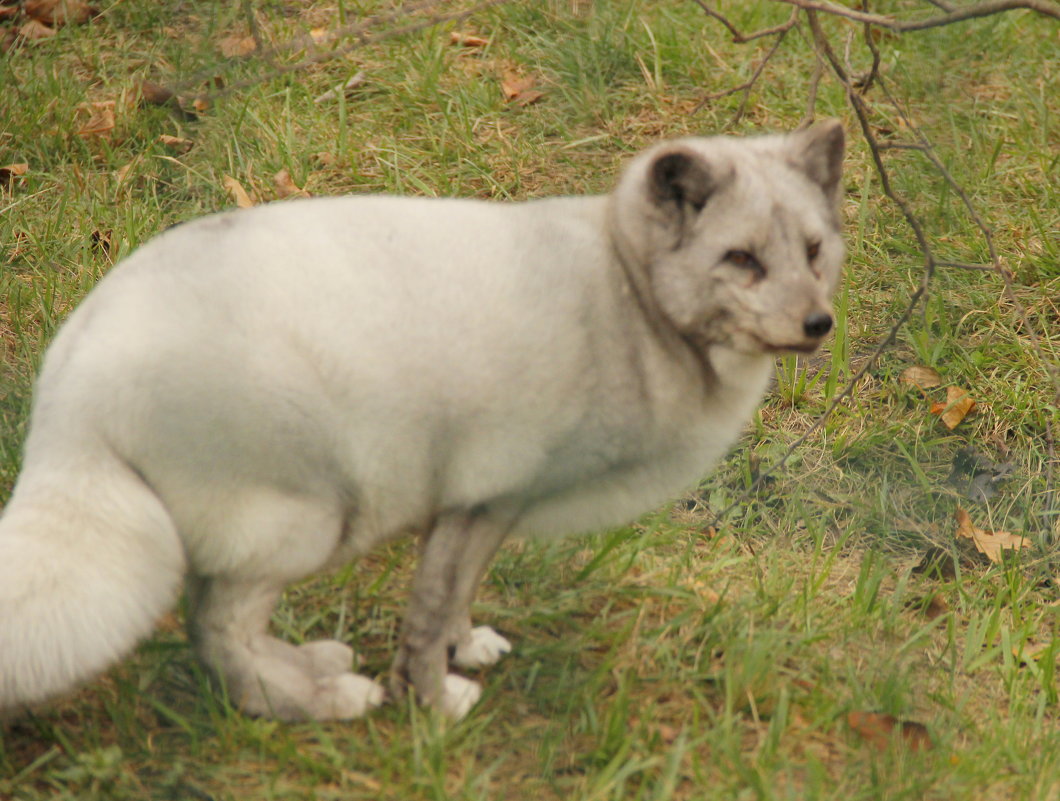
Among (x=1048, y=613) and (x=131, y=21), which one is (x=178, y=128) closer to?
(x=131, y=21)

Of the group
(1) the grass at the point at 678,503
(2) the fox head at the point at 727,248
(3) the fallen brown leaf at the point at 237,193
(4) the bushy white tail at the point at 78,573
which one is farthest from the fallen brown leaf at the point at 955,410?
(4) the bushy white tail at the point at 78,573

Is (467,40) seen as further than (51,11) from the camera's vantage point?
No

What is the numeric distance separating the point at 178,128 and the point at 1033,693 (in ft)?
13.3

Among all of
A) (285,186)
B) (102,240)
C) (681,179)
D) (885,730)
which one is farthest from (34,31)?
(885,730)

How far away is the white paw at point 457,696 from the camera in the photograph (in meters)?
2.92

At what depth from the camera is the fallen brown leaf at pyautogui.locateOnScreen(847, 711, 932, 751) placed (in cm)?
305

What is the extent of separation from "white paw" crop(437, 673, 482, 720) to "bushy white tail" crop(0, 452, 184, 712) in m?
0.70

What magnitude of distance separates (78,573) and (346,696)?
0.72 meters

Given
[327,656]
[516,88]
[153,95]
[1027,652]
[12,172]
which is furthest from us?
[516,88]

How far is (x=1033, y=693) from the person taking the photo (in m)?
3.63

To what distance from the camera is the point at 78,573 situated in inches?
98.4

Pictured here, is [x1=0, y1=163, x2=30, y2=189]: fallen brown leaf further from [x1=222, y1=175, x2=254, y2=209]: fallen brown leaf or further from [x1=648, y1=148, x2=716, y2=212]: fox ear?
[x1=648, y1=148, x2=716, y2=212]: fox ear

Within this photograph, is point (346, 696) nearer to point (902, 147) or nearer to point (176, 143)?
point (902, 147)

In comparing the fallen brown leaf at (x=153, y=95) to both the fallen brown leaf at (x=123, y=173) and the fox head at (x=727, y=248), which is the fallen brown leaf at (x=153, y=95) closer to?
the fallen brown leaf at (x=123, y=173)
